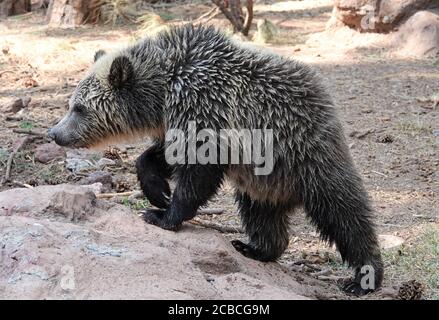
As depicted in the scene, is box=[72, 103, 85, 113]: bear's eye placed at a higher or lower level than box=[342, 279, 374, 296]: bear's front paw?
higher

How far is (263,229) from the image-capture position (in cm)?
600

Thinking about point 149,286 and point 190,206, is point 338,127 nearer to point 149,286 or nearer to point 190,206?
point 190,206

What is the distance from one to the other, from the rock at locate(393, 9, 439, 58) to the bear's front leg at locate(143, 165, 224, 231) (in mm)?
8272

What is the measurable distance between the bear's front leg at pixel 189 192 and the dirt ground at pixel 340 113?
117 centimetres

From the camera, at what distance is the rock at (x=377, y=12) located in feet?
43.3

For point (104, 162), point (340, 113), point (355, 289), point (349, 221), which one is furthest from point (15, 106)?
point (355, 289)

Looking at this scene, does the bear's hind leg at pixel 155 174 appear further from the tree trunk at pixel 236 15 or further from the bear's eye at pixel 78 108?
the tree trunk at pixel 236 15

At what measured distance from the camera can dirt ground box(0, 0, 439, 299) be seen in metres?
6.62

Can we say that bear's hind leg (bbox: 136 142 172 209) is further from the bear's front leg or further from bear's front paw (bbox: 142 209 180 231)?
the bear's front leg

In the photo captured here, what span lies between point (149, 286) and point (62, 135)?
2.36m

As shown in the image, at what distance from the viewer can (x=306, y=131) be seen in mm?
5535

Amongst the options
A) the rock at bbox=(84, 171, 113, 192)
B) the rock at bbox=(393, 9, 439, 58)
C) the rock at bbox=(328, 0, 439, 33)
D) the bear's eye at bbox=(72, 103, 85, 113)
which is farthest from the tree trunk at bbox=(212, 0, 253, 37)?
the bear's eye at bbox=(72, 103, 85, 113)

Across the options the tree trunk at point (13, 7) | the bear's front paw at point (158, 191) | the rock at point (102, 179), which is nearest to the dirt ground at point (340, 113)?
the rock at point (102, 179)
